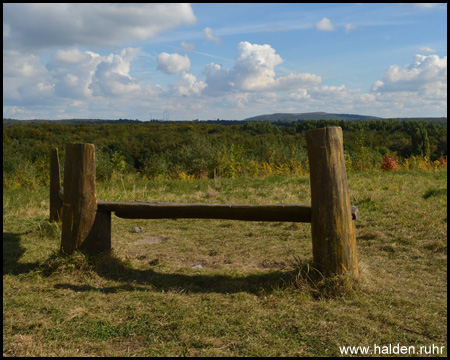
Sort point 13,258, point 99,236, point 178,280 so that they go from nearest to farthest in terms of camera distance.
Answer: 1. point 178,280
2. point 99,236
3. point 13,258

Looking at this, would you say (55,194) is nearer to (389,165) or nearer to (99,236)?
(99,236)

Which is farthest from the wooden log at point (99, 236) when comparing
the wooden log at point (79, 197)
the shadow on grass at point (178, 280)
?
the shadow on grass at point (178, 280)

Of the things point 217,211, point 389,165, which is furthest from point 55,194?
point 389,165

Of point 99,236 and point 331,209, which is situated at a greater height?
point 331,209

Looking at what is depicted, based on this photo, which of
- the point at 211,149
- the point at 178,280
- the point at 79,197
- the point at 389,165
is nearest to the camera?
the point at 178,280

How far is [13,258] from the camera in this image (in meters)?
5.29

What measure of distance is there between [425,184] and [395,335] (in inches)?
274

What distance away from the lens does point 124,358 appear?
2803mm

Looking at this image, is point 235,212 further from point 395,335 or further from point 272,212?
point 395,335

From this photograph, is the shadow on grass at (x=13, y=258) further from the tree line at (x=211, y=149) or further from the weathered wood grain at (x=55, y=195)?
the tree line at (x=211, y=149)

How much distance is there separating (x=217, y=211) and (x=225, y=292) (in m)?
0.99

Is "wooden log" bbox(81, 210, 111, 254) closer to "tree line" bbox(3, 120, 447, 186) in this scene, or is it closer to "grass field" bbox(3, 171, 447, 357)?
"grass field" bbox(3, 171, 447, 357)

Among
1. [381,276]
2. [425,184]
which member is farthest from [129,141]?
[381,276]

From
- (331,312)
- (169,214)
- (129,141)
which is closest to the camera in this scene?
(331,312)
